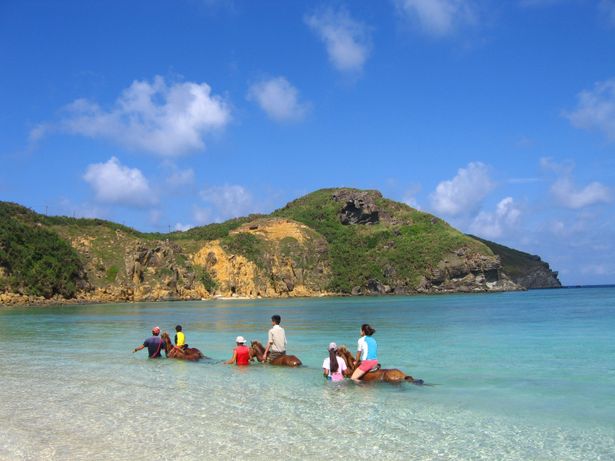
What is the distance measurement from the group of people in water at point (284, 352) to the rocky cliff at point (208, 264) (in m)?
77.8

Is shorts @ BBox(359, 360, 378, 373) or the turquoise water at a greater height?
shorts @ BBox(359, 360, 378, 373)

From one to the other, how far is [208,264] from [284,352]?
132 m

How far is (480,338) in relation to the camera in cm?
3328

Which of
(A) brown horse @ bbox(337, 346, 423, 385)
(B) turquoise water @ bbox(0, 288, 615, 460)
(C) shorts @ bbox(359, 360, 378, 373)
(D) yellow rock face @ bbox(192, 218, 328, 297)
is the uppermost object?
(D) yellow rock face @ bbox(192, 218, 328, 297)

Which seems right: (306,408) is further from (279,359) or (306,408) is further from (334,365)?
(279,359)

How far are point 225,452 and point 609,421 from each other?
28.5 ft

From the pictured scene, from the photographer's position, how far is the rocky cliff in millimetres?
104562

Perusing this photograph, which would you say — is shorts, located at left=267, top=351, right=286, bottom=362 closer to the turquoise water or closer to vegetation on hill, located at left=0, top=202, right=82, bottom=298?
the turquoise water

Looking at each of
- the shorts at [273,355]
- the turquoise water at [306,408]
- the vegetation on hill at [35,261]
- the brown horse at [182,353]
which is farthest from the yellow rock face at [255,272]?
the shorts at [273,355]

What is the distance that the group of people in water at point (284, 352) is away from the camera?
17.7 m

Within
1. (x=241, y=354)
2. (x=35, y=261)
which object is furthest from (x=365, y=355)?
(x=35, y=261)

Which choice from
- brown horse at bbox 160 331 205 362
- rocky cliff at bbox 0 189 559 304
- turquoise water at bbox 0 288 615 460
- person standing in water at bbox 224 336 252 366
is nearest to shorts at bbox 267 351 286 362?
turquoise water at bbox 0 288 615 460

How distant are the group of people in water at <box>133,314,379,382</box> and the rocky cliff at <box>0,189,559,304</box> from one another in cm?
7781

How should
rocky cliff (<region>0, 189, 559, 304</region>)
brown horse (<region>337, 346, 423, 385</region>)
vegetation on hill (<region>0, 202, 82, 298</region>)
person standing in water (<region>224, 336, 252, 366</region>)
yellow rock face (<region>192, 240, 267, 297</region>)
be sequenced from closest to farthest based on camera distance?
brown horse (<region>337, 346, 423, 385</region>), person standing in water (<region>224, 336, 252, 366</region>), vegetation on hill (<region>0, 202, 82, 298</region>), rocky cliff (<region>0, 189, 559, 304</region>), yellow rock face (<region>192, 240, 267, 297</region>)
